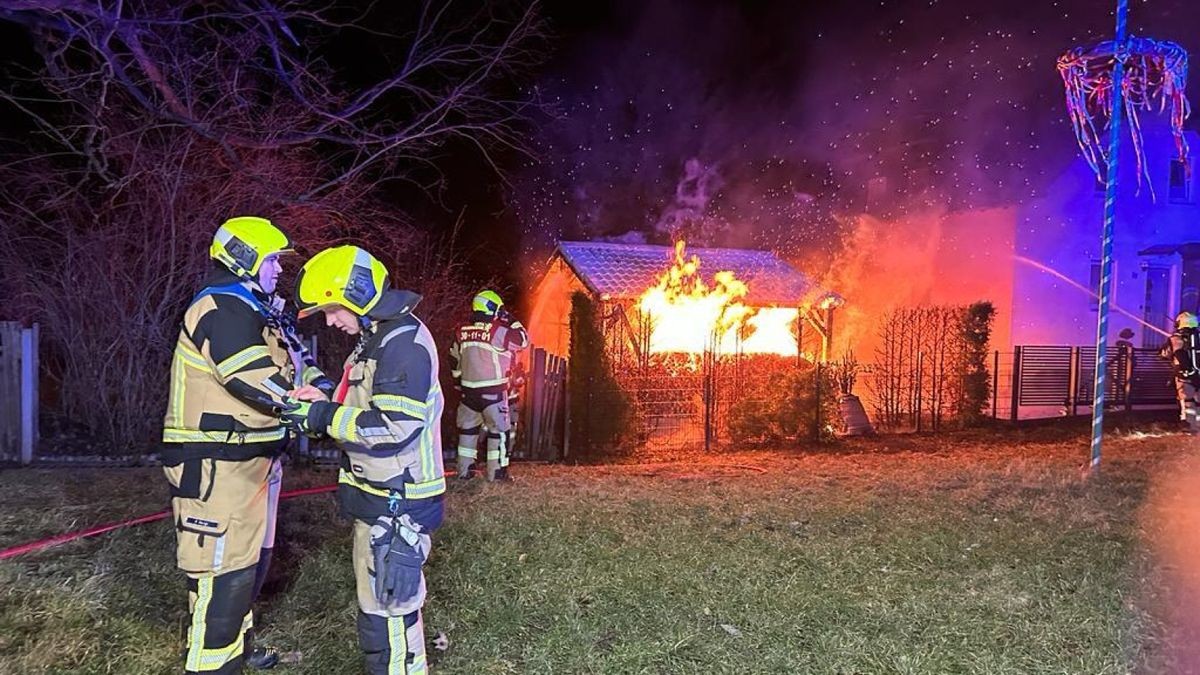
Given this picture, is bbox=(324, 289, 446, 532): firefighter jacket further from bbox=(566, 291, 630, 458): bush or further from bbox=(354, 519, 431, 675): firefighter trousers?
bbox=(566, 291, 630, 458): bush

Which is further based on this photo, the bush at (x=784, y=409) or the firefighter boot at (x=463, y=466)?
the bush at (x=784, y=409)

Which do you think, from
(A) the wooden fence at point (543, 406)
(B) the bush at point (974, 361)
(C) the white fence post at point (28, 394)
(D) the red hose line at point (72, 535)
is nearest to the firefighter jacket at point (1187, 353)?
(B) the bush at point (974, 361)

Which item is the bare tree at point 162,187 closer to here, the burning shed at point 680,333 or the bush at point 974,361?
the burning shed at point 680,333

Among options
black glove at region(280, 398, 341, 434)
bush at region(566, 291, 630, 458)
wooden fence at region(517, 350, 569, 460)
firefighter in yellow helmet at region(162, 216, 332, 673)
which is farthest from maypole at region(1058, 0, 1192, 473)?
firefighter in yellow helmet at region(162, 216, 332, 673)

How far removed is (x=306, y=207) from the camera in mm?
9266

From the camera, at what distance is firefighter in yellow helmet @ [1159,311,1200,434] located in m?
11.7

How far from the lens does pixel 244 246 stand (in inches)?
129

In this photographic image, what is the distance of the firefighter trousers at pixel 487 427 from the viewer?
7660 mm

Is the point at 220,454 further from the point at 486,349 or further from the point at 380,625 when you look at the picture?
the point at 486,349

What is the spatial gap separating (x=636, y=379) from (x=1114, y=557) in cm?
643

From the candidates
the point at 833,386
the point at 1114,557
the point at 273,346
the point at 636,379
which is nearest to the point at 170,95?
the point at 273,346

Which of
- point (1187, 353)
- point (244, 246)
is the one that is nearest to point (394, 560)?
point (244, 246)

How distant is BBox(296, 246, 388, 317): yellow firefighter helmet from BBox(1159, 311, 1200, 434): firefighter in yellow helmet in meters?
13.5

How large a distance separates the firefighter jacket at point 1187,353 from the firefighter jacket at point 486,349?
10.9m
